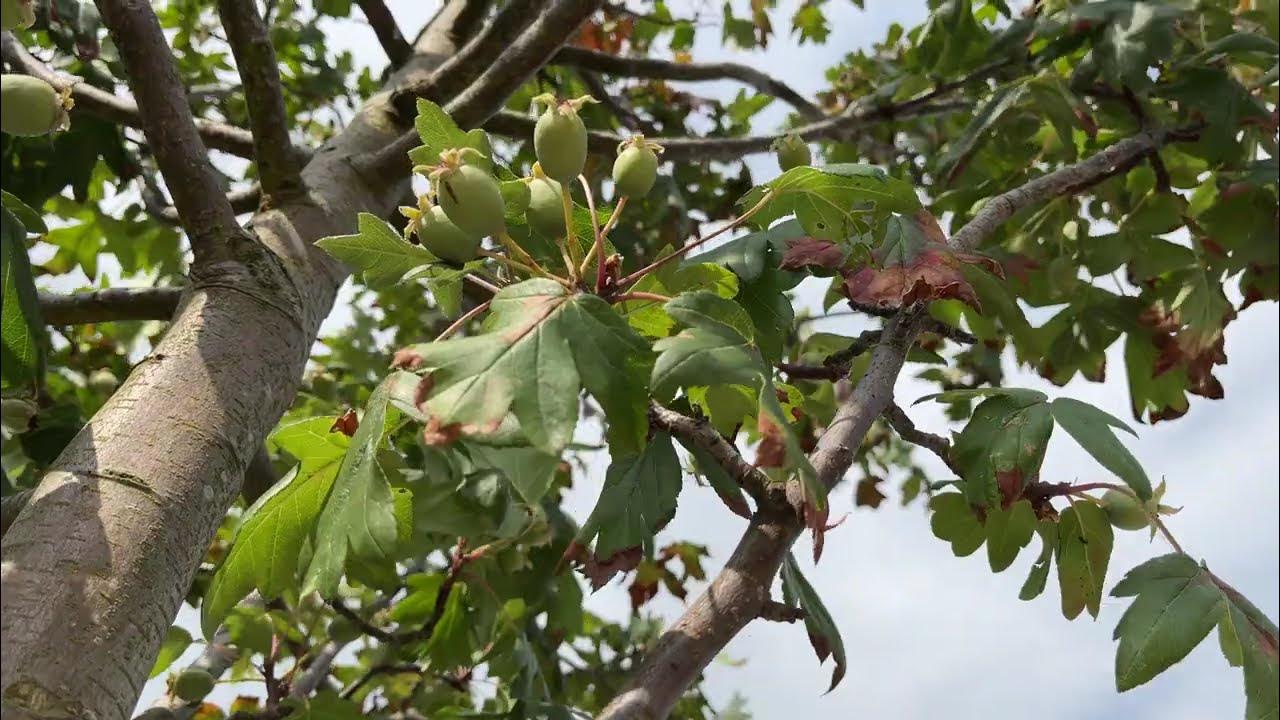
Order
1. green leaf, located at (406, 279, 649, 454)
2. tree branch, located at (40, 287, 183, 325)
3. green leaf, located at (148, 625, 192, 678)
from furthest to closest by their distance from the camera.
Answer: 1. green leaf, located at (148, 625, 192, 678)
2. tree branch, located at (40, 287, 183, 325)
3. green leaf, located at (406, 279, 649, 454)

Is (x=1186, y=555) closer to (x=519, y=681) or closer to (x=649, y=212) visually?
(x=519, y=681)

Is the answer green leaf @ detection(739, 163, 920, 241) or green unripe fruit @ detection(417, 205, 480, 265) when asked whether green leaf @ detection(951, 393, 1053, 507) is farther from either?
green unripe fruit @ detection(417, 205, 480, 265)

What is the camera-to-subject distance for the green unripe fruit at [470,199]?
1197 millimetres

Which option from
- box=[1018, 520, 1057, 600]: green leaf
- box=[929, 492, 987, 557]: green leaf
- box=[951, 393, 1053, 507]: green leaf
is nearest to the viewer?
box=[951, 393, 1053, 507]: green leaf

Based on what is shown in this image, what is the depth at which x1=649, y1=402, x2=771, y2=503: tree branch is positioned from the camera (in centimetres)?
122

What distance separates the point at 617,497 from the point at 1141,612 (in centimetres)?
68

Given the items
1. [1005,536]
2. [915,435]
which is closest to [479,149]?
[915,435]

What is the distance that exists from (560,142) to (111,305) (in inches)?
43.7

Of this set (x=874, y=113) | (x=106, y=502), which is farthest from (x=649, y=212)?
(x=106, y=502)

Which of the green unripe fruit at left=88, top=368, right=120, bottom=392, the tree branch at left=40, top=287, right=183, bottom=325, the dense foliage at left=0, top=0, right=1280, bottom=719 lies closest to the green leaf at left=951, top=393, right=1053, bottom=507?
the dense foliage at left=0, top=0, right=1280, bottom=719

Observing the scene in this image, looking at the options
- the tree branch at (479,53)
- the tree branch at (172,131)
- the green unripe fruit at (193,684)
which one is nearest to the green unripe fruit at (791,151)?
the tree branch at (172,131)

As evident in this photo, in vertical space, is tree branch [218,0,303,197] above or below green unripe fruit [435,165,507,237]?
above

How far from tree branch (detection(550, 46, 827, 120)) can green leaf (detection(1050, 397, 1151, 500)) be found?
196 cm

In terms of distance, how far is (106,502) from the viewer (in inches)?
44.8
